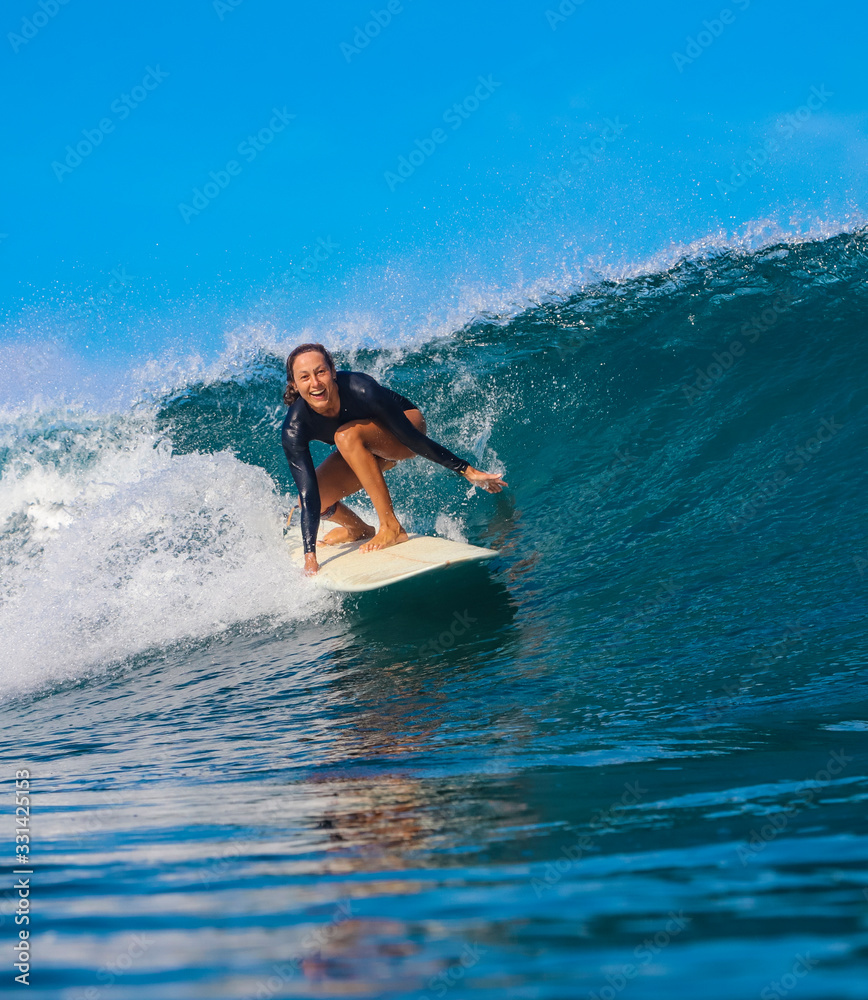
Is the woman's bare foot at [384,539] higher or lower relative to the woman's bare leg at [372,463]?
lower

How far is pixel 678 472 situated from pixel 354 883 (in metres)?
5.55

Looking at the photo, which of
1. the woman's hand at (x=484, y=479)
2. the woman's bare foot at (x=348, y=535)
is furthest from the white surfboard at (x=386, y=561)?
the woman's hand at (x=484, y=479)

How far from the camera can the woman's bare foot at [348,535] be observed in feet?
19.7

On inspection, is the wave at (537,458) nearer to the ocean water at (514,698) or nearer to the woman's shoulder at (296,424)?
the ocean water at (514,698)

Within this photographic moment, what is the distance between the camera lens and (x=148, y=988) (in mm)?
1084

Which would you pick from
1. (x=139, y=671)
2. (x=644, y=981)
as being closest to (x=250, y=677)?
(x=139, y=671)

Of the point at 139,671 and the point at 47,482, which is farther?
the point at 47,482

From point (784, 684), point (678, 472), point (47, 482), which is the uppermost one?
point (47, 482)

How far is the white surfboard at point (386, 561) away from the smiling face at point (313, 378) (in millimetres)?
1055

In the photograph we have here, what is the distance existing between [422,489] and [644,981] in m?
7.00

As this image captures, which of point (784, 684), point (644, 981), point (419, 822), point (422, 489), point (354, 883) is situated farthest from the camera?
point (422, 489)

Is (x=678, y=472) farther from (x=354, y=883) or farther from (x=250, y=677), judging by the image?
(x=354, y=883)

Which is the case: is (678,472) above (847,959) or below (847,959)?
above

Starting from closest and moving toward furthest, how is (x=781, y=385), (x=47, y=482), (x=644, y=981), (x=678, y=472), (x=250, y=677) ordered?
(x=644, y=981)
(x=250, y=677)
(x=678, y=472)
(x=781, y=385)
(x=47, y=482)
